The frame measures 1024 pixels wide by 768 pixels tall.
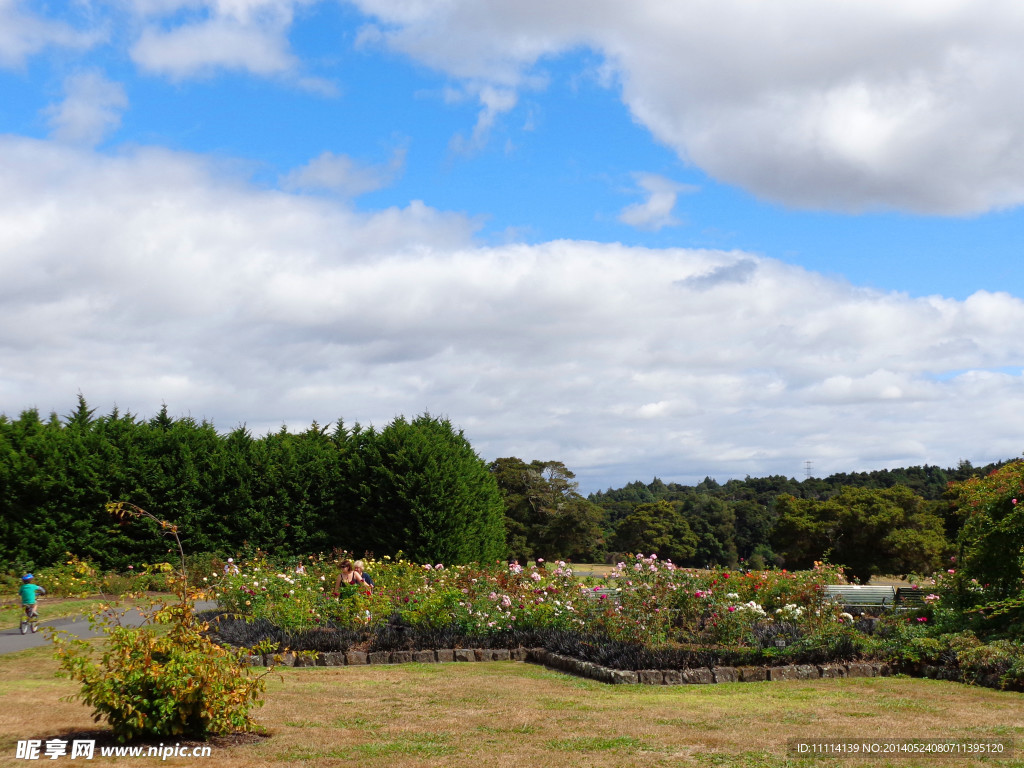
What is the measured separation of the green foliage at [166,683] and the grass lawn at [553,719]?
0.27 metres

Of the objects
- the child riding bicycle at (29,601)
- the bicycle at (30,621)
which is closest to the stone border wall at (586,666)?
the child riding bicycle at (29,601)

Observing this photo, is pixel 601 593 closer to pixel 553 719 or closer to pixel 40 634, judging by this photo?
pixel 553 719

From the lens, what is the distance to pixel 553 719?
7574 mm

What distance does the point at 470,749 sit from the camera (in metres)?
6.50

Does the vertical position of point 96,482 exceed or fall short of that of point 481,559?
it exceeds it

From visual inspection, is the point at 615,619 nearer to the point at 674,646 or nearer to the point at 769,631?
the point at 674,646

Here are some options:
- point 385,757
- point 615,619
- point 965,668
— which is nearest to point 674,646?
point 615,619

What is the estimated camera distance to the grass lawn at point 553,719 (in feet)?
20.5

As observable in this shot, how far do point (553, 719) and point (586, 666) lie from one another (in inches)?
107

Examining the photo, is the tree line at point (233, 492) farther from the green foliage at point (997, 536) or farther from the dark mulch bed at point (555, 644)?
the green foliage at point (997, 536)

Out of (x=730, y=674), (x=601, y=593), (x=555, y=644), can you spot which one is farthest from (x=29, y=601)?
(x=730, y=674)

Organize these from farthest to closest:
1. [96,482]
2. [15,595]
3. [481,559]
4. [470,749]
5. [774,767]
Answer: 1. [481,559]
2. [96,482]
3. [15,595]
4. [470,749]
5. [774,767]

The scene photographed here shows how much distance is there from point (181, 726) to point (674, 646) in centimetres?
596

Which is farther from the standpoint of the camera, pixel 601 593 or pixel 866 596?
pixel 866 596
